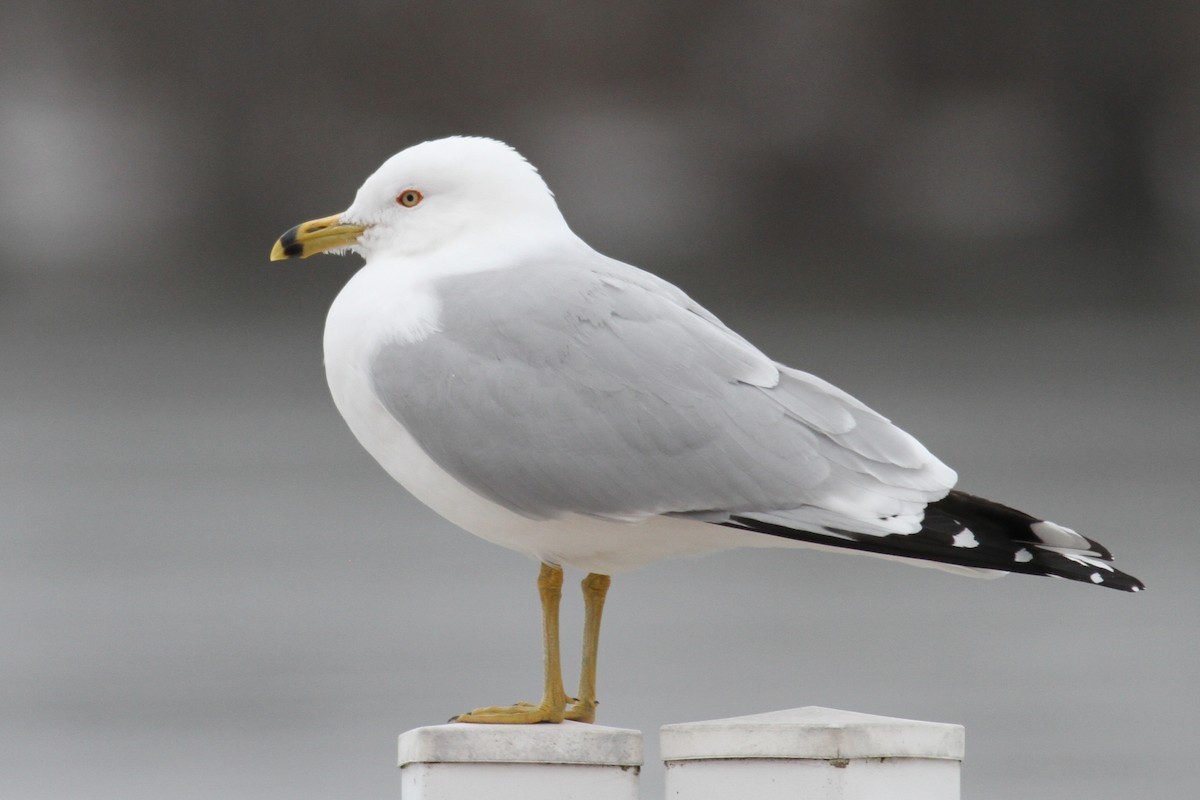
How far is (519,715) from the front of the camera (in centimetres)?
216

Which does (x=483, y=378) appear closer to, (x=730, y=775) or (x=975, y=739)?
(x=730, y=775)

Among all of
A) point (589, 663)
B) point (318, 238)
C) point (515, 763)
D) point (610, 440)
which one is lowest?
point (515, 763)

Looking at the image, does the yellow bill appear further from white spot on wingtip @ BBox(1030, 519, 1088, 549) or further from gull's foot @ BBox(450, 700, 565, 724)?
white spot on wingtip @ BBox(1030, 519, 1088, 549)

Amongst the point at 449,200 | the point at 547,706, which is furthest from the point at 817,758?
the point at 449,200

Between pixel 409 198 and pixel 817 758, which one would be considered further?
pixel 409 198

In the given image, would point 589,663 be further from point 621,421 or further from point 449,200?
point 449,200

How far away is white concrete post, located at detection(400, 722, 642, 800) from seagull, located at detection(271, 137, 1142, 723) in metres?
0.21

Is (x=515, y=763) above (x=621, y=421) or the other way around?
the other way around

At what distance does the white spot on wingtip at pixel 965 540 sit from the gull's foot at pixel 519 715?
0.56 m

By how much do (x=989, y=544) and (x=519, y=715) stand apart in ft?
2.08

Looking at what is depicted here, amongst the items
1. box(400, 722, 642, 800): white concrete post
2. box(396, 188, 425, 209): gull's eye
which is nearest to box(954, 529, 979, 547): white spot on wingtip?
box(400, 722, 642, 800): white concrete post

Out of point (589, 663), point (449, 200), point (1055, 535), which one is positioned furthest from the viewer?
point (449, 200)

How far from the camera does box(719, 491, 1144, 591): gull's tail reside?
6.65 ft

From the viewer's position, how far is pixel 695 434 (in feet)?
7.06
